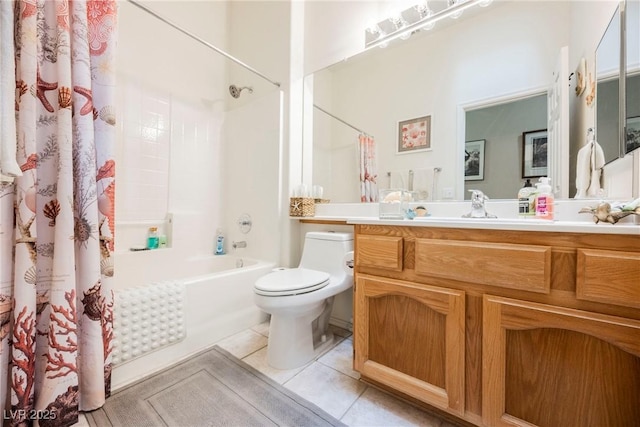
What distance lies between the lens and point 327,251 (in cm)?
167

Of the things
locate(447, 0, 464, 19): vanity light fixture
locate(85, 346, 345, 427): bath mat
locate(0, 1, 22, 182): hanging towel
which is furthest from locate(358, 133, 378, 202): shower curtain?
locate(0, 1, 22, 182): hanging towel

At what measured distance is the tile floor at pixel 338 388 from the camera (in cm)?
105

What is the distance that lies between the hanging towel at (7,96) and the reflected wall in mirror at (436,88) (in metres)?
1.60

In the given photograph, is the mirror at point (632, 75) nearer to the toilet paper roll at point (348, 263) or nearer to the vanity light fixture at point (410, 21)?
the vanity light fixture at point (410, 21)

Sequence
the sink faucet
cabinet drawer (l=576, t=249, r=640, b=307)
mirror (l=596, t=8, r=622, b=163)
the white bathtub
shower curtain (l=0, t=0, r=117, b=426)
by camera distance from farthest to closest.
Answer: the white bathtub → the sink faucet → mirror (l=596, t=8, r=622, b=163) → shower curtain (l=0, t=0, r=117, b=426) → cabinet drawer (l=576, t=249, r=640, b=307)

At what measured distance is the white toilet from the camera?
1.29 meters

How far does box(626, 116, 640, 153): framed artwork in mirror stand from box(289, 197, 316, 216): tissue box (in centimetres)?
157

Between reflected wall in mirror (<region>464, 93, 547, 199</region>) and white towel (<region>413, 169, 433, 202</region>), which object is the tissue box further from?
reflected wall in mirror (<region>464, 93, 547, 199</region>)

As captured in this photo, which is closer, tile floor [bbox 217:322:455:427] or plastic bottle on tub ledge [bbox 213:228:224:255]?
tile floor [bbox 217:322:455:427]

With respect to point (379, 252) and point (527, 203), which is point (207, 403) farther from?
point (527, 203)

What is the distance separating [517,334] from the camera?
829 mm

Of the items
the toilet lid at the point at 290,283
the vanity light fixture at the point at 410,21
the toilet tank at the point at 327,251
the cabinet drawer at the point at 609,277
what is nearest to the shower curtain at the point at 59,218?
the toilet lid at the point at 290,283

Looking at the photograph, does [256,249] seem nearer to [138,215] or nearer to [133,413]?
[138,215]

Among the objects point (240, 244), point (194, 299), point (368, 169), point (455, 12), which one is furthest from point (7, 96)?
point (455, 12)
